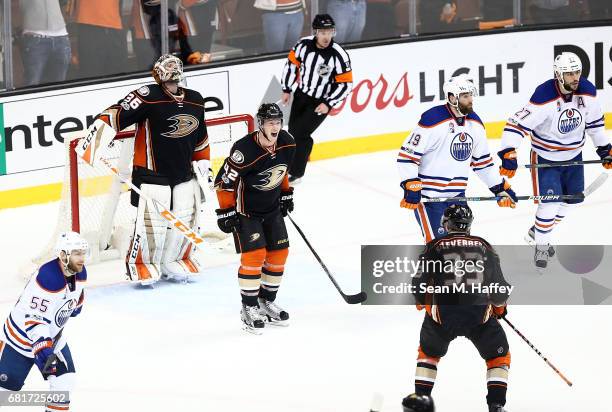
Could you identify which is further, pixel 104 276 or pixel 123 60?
pixel 123 60

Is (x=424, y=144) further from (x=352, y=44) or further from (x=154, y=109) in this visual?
(x=352, y=44)

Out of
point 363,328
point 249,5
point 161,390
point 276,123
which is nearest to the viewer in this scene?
point 161,390

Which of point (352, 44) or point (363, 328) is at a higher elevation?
point (352, 44)

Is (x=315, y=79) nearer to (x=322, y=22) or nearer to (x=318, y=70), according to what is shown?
(x=318, y=70)

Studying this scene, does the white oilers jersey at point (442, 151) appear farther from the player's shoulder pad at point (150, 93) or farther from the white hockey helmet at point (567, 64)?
the player's shoulder pad at point (150, 93)

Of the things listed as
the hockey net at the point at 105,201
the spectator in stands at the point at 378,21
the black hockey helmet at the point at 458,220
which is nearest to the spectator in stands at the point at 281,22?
the spectator in stands at the point at 378,21

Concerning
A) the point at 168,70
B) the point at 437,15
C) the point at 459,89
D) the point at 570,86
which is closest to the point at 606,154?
the point at 570,86

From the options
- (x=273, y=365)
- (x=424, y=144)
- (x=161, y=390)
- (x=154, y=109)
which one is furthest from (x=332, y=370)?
(x=154, y=109)

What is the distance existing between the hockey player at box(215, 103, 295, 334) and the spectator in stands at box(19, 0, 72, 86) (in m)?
2.58

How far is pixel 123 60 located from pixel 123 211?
Result: 5.26 ft

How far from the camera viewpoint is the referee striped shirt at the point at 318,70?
8828 mm

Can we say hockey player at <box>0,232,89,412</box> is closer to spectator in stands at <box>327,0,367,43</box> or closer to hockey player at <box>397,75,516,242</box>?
hockey player at <box>397,75,516,242</box>

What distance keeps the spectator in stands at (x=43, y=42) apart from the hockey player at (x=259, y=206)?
258 cm

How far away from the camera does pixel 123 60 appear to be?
8977 millimetres
